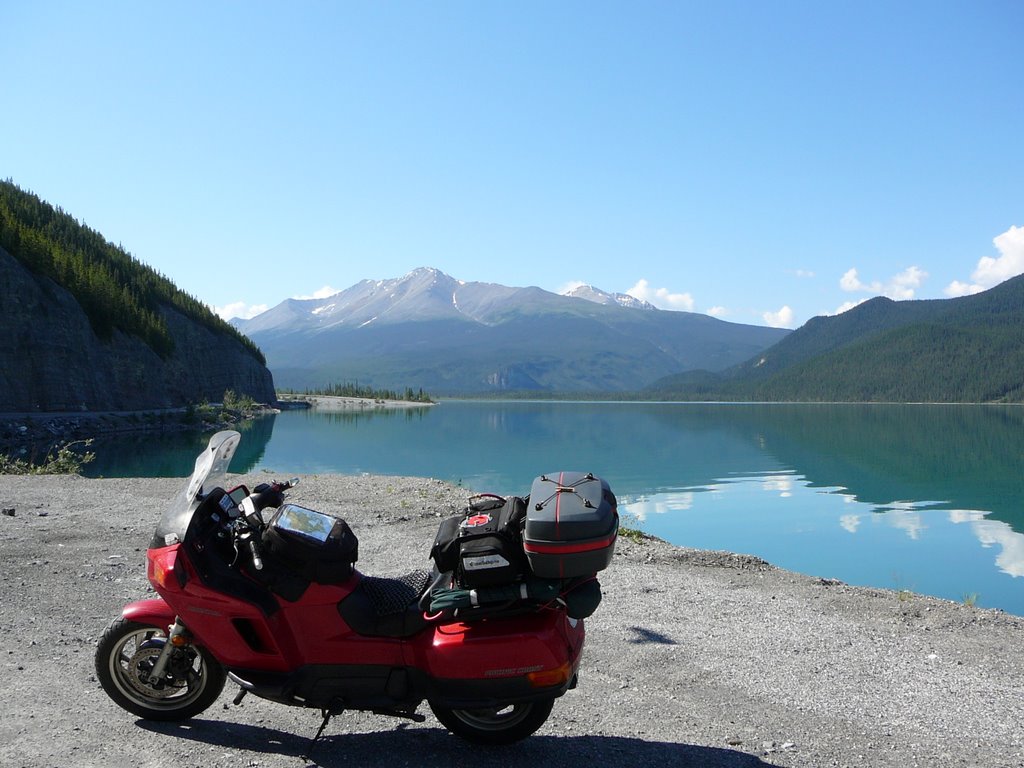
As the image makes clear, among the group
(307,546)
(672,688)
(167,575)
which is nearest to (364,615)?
(307,546)

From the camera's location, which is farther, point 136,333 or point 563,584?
point 136,333

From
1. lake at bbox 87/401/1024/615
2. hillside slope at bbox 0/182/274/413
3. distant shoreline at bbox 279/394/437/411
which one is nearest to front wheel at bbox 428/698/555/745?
lake at bbox 87/401/1024/615

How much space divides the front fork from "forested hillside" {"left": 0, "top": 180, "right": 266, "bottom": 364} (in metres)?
51.3

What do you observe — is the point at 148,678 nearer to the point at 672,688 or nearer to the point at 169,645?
the point at 169,645

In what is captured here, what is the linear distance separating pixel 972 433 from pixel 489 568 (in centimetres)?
6644

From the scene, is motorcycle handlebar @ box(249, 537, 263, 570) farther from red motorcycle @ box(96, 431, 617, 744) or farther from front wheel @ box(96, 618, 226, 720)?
front wheel @ box(96, 618, 226, 720)

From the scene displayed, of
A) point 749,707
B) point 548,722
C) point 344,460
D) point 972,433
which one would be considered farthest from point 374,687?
point 972,433

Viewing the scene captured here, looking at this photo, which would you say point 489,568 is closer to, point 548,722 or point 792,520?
point 548,722

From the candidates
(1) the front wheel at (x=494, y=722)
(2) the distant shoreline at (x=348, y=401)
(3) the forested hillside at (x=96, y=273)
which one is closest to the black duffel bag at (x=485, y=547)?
(1) the front wheel at (x=494, y=722)

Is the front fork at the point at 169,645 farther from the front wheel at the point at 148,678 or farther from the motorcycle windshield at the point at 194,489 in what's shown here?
the motorcycle windshield at the point at 194,489

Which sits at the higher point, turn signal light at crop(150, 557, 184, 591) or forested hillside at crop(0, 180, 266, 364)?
forested hillside at crop(0, 180, 266, 364)

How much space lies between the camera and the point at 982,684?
536 centimetres

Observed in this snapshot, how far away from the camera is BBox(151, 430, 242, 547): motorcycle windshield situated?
432 cm

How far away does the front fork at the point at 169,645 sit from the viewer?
4.33 meters
